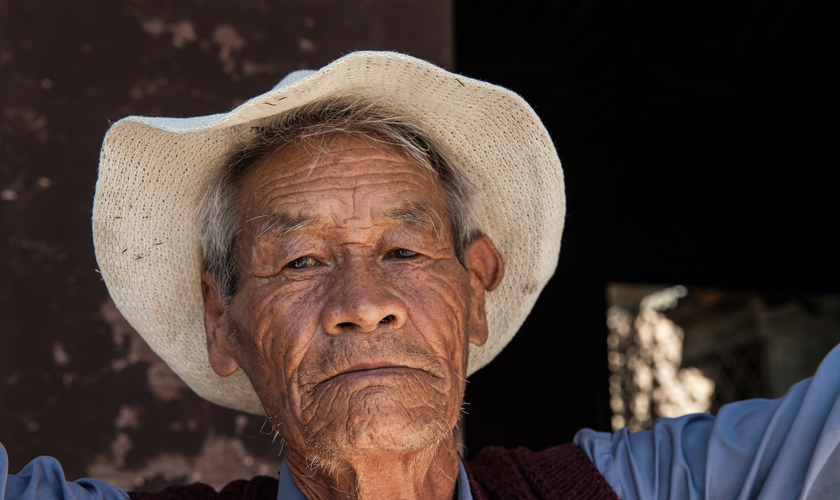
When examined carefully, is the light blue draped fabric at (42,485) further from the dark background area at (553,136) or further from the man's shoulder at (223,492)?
the dark background area at (553,136)

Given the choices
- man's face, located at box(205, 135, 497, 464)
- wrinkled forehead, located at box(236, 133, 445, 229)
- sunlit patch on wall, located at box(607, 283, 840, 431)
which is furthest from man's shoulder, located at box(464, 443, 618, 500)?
sunlit patch on wall, located at box(607, 283, 840, 431)

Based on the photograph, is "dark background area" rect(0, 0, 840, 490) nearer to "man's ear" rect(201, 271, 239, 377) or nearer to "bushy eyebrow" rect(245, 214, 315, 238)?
"man's ear" rect(201, 271, 239, 377)

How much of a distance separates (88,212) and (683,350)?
7.88 metres

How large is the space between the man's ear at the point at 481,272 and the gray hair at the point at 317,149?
49 mm

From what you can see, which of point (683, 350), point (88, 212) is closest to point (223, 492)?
point (88, 212)

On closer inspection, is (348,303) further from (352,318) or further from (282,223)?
(282,223)

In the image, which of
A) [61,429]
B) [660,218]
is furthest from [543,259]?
[660,218]

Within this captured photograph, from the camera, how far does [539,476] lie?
67.2 inches

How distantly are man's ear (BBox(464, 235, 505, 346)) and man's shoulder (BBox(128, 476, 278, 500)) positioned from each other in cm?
55

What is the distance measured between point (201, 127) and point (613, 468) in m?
1.07

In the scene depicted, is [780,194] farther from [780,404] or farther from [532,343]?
[780,404]

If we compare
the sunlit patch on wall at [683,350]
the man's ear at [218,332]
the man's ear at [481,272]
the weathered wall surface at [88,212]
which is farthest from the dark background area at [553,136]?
the sunlit patch on wall at [683,350]

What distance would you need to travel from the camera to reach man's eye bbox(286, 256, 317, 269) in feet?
5.35

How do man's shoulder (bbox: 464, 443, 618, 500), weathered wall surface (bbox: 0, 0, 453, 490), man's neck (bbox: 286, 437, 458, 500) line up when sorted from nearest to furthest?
man's neck (bbox: 286, 437, 458, 500), man's shoulder (bbox: 464, 443, 618, 500), weathered wall surface (bbox: 0, 0, 453, 490)
